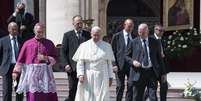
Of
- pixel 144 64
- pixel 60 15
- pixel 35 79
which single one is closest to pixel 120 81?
pixel 144 64

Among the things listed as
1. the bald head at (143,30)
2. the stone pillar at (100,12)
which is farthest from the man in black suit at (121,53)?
the stone pillar at (100,12)

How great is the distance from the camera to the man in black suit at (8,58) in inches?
611

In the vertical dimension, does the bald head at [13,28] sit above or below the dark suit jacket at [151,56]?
above

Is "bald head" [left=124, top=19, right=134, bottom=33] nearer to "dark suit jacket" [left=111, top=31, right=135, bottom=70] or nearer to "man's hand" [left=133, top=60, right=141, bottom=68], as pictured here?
"dark suit jacket" [left=111, top=31, right=135, bottom=70]

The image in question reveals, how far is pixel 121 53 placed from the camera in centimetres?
1616

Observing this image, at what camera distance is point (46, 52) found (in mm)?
14086

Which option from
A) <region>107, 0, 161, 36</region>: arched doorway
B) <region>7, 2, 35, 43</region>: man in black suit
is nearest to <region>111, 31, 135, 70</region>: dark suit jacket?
<region>7, 2, 35, 43</region>: man in black suit

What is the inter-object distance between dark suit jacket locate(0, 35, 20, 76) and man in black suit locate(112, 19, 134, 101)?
2.21 meters

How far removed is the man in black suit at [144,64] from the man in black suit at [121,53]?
0.98m

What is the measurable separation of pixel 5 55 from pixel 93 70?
227 cm

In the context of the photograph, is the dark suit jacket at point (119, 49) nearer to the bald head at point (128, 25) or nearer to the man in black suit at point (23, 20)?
the bald head at point (128, 25)

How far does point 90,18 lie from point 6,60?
8.12m

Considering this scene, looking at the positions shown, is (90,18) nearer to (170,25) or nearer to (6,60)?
(170,25)

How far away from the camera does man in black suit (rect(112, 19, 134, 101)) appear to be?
1612 cm
